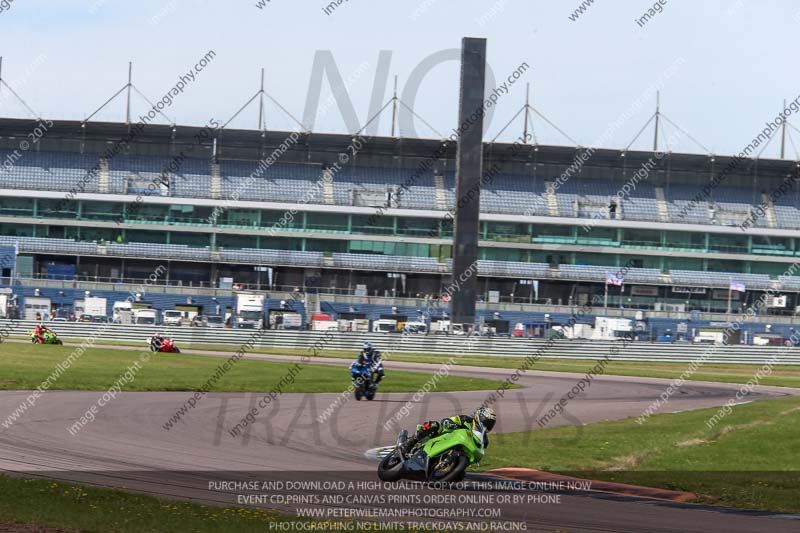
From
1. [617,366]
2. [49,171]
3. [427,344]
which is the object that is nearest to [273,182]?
[49,171]

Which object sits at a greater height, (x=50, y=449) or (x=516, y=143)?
(x=516, y=143)

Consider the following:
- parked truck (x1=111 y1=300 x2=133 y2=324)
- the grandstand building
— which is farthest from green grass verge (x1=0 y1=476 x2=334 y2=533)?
the grandstand building

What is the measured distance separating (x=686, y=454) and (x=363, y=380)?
10.9 meters

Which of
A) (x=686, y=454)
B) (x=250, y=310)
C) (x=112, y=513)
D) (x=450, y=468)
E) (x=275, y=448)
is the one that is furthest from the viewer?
(x=250, y=310)

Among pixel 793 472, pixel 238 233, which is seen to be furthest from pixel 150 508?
pixel 238 233

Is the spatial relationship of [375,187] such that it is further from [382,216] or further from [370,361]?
[370,361]

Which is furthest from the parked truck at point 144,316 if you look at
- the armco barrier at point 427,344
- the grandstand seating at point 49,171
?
the grandstand seating at point 49,171

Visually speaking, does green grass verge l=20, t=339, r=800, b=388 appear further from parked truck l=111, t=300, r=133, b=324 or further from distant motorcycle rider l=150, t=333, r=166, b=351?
parked truck l=111, t=300, r=133, b=324

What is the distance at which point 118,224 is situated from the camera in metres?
79.4

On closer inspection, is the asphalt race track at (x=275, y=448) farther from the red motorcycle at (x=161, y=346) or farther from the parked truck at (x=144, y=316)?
the parked truck at (x=144, y=316)

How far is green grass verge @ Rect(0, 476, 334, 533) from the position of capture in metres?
10.8

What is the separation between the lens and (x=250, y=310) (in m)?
69.9

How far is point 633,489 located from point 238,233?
2618 inches

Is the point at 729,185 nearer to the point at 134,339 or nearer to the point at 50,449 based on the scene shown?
the point at 134,339
